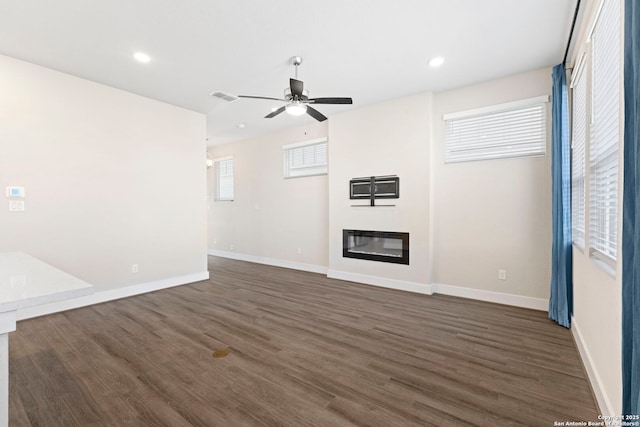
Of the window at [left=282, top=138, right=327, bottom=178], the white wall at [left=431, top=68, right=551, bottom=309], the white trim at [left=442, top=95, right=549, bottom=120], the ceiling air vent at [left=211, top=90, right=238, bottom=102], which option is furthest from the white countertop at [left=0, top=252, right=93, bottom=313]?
the window at [left=282, top=138, right=327, bottom=178]

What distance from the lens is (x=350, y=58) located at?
3.16 meters

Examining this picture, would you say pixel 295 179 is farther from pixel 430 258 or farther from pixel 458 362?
pixel 458 362

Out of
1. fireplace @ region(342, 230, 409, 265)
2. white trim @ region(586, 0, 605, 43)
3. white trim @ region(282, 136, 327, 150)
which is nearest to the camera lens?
white trim @ region(586, 0, 605, 43)

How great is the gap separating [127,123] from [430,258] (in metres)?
4.87

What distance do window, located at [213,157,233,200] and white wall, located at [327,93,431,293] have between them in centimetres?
340

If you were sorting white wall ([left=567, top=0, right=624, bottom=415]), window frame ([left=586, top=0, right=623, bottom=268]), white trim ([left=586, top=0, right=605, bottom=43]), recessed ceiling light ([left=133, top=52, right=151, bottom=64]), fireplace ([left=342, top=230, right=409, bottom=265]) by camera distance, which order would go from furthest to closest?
fireplace ([left=342, top=230, right=409, bottom=265]) → recessed ceiling light ([left=133, top=52, right=151, bottom=64]) → white trim ([left=586, top=0, right=605, bottom=43]) → window frame ([left=586, top=0, right=623, bottom=268]) → white wall ([left=567, top=0, right=624, bottom=415])

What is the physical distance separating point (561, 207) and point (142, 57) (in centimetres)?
486

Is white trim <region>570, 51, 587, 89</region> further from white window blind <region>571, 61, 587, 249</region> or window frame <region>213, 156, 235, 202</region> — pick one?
window frame <region>213, 156, 235, 202</region>

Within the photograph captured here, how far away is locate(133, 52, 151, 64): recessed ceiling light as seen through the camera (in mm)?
3070

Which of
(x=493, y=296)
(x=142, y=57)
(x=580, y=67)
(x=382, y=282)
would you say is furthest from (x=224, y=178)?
(x=580, y=67)

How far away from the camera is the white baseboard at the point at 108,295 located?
322 cm

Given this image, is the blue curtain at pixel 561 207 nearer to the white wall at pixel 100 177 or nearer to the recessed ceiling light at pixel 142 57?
the recessed ceiling light at pixel 142 57

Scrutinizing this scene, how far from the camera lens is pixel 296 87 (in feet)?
9.52

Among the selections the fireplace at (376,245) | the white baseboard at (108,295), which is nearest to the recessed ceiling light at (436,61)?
the fireplace at (376,245)
